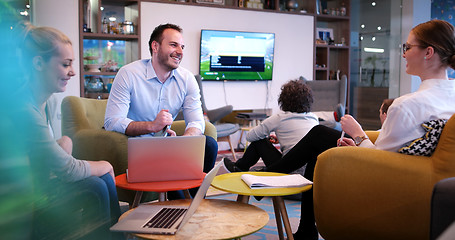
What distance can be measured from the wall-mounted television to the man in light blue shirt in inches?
108

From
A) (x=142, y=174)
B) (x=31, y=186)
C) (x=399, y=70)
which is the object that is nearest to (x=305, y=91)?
(x=142, y=174)

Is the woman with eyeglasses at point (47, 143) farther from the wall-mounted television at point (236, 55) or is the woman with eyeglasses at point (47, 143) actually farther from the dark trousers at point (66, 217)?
the wall-mounted television at point (236, 55)

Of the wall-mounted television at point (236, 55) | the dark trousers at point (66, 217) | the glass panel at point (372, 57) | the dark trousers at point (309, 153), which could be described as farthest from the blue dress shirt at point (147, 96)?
the glass panel at point (372, 57)

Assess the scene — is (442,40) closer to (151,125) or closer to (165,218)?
(165,218)

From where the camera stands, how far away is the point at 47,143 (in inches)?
15.6

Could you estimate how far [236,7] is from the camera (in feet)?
17.7

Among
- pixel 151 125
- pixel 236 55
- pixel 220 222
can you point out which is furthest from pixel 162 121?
pixel 236 55

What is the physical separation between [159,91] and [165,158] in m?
0.83

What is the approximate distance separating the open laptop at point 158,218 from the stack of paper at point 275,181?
360 millimetres

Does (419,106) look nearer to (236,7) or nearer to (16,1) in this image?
(16,1)

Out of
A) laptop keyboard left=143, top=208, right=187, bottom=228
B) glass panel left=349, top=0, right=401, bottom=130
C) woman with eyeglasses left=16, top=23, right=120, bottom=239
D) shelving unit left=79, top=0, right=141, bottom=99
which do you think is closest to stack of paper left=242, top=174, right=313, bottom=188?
laptop keyboard left=143, top=208, right=187, bottom=228

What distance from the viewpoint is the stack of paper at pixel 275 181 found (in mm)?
1657

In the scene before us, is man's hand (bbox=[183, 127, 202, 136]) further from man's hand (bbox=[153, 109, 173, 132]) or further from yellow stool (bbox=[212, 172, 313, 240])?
yellow stool (bbox=[212, 172, 313, 240])

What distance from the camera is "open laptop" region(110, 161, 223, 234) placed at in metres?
1.13
